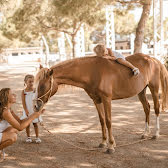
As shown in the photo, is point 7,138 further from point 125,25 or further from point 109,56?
point 125,25

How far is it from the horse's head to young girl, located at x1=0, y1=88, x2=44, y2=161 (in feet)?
0.81

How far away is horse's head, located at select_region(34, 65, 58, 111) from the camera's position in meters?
3.52

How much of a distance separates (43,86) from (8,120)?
691 millimetres

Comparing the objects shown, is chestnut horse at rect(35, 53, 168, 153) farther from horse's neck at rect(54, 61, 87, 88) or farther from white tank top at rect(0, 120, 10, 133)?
white tank top at rect(0, 120, 10, 133)

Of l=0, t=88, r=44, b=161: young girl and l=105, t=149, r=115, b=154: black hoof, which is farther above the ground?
l=0, t=88, r=44, b=161: young girl

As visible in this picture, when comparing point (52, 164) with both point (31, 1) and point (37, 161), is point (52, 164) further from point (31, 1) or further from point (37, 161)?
point (31, 1)

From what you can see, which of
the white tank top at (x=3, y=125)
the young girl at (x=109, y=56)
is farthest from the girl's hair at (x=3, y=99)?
the young girl at (x=109, y=56)

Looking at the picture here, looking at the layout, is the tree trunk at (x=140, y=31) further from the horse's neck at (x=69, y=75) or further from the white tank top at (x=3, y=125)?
the white tank top at (x=3, y=125)

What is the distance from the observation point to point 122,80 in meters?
4.13

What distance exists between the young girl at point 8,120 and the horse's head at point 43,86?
0.25 metres

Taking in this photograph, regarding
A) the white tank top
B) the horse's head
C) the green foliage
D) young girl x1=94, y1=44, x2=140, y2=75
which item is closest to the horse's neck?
the horse's head

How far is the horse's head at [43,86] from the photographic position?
352cm

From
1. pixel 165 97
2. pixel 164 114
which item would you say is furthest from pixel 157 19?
pixel 165 97

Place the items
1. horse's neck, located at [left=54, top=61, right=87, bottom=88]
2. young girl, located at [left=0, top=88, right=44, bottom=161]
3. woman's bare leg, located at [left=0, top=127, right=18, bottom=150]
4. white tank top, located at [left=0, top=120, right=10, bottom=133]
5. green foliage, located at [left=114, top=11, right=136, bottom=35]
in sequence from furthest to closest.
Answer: green foliage, located at [left=114, top=11, right=136, bottom=35]
horse's neck, located at [left=54, top=61, right=87, bottom=88]
white tank top, located at [left=0, top=120, right=10, bottom=133]
woman's bare leg, located at [left=0, top=127, right=18, bottom=150]
young girl, located at [left=0, top=88, right=44, bottom=161]
